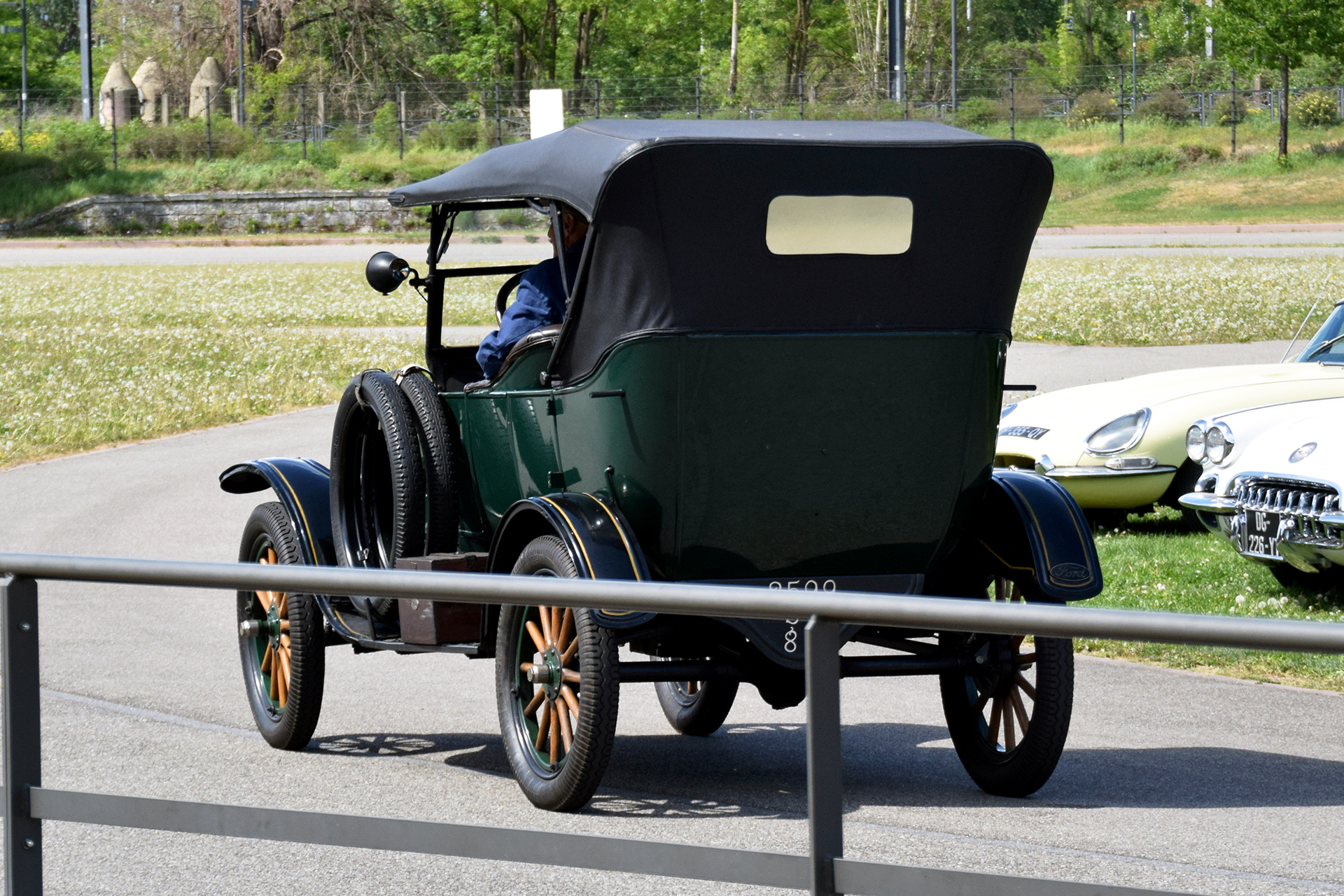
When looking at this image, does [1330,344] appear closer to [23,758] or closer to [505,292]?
[505,292]

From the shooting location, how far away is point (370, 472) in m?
6.17

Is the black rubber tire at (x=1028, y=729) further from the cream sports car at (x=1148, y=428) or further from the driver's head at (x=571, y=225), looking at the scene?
the cream sports car at (x=1148, y=428)

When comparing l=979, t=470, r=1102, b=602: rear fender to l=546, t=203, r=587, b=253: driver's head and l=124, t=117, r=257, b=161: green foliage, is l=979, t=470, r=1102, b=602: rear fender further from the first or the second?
l=124, t=117, r=257, b=161: green foliage

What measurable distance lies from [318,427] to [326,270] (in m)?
17.7

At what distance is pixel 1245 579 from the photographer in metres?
8.90

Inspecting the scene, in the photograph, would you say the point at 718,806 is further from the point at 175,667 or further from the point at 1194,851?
the point at 175,667

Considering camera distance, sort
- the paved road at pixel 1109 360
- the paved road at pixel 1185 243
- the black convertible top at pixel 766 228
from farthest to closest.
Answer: the paved road at pixel 1185 243 → the paved road at pixel 1109 360 → the black convertible top at pixel 766 228

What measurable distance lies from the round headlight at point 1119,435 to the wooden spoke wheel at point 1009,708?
475cm

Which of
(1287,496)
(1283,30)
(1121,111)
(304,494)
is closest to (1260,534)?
(1287,496)

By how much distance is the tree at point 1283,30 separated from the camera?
43750 millimetres

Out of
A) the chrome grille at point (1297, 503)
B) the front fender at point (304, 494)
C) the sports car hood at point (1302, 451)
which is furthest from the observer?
the sports car hood at point (1302, 451)

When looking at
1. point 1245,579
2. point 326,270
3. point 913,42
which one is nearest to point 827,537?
point 1245,579

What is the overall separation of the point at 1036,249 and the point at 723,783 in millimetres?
31522

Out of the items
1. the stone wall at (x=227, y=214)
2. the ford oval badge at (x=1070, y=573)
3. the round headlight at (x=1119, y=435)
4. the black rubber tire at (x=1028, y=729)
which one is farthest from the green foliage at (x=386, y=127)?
the ford oval badge at (x=1070, y=573)
